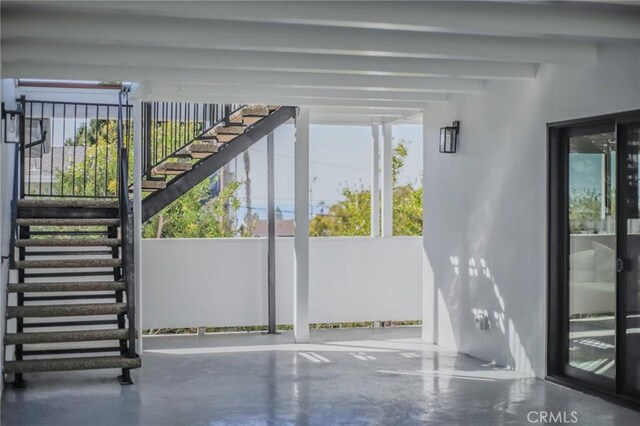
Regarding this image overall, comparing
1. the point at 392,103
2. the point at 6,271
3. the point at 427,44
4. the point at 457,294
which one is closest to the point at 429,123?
the point at 392,103

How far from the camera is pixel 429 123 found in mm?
9547

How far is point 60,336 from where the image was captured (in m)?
7.16

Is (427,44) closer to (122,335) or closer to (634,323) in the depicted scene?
(634,323)

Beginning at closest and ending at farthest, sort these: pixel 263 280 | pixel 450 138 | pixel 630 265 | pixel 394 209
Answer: pixel 630 265 < pixel 450 138 < pixel 263 280 < pixel 394 209

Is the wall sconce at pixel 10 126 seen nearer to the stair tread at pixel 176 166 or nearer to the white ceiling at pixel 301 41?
the white ceiling at pixel 301 41

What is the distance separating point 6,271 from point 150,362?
1.73 metres

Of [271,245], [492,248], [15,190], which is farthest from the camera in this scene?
[271,245]

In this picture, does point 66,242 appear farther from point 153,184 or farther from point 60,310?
point 153,184

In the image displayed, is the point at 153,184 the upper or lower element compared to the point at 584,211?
upper

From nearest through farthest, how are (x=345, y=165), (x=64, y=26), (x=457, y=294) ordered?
(x=64, y=26) < (x=457, y=294) < (x=345, y=165)

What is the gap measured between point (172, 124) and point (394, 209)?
A: 3.65 meters

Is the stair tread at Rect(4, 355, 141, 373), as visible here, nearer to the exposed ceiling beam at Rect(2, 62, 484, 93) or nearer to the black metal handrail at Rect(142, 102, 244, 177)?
the exposed ceiling beam at Rect(2, 62, 484, 93)

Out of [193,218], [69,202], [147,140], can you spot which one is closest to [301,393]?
[69,202]

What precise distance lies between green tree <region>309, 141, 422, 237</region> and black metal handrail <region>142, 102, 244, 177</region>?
2792mm
